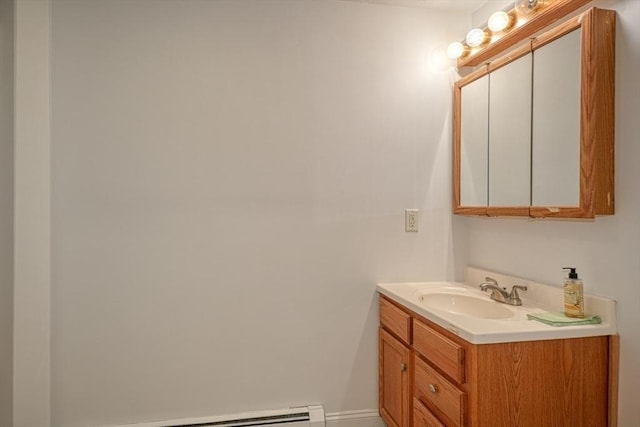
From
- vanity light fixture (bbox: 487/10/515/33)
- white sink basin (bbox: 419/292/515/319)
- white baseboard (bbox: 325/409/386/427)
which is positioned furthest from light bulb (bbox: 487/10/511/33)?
white baseboard (bbox: 325/409/386/427)

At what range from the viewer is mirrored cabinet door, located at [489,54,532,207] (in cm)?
177

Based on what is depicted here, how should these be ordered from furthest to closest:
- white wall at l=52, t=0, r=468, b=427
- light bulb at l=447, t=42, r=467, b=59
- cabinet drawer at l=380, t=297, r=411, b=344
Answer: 1. light bulb at l=447, t=42, r=467, b=59
2. white wall at l=52, t=0, r=468, b=427
3. cabinet drawer at l=380, t=297, r=411, b=344

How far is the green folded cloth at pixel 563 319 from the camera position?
56.2 inches

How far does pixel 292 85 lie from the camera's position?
217 centimetres

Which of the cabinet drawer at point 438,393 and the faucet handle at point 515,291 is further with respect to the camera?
the faucet handle at point 515,291

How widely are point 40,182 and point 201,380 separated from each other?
4.00 feet

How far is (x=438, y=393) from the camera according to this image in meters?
1.58

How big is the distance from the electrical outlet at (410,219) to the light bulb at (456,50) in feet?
2.74

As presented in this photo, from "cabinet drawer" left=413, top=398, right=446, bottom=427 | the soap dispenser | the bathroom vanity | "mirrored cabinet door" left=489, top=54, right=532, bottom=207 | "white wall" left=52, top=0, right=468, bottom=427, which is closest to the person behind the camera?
the bathroom vanity

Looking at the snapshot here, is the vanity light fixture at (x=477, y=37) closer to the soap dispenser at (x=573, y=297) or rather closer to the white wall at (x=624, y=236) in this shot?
the white wall at (x=624, y=236)

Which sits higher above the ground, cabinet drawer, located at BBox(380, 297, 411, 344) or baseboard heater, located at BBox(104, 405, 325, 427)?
cabinet drawer, located at BBox(380, 297, 411, 344)

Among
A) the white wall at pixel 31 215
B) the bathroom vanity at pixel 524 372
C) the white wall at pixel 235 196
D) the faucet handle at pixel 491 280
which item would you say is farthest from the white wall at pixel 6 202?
the faucet handle at pixel 491 280

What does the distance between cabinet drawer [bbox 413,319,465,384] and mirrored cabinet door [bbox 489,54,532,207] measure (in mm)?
683

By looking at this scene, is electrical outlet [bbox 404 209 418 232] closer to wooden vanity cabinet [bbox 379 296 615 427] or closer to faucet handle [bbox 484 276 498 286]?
faucet handle [bbox 484 276 498 286]
